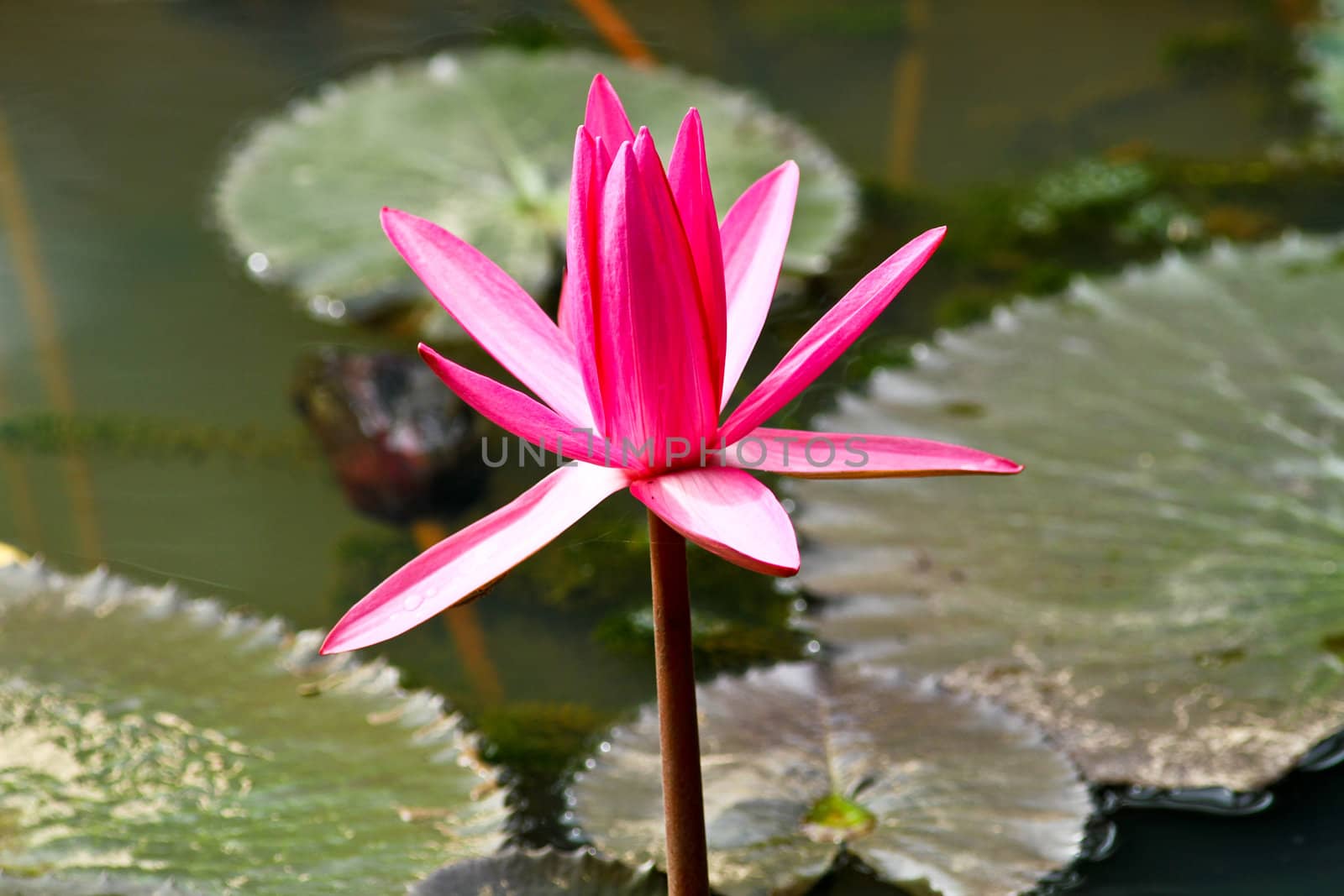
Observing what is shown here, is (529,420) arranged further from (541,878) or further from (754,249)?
(541,878)

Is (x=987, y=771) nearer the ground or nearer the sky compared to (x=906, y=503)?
nearer the ground

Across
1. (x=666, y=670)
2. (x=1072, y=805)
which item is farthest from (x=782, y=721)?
(x=666, y=670)

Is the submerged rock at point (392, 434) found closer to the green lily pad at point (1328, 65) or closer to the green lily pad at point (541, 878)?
the green lily pad at point (541, 878)

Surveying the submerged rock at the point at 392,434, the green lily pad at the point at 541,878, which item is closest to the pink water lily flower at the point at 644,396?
the green lily pad at the point at 541,878

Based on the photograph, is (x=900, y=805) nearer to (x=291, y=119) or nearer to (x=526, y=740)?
(x=526, y=740)

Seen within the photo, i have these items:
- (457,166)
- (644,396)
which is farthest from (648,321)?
(457,166)

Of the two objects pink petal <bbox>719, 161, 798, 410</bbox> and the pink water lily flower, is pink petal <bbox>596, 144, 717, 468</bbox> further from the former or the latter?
pink petal <bbox>719, 161, 798, 410</bbox>
